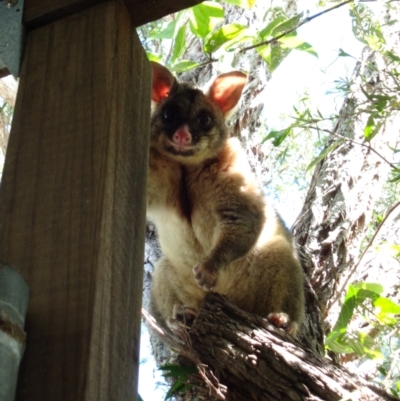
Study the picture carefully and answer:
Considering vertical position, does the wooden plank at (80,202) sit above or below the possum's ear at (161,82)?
below

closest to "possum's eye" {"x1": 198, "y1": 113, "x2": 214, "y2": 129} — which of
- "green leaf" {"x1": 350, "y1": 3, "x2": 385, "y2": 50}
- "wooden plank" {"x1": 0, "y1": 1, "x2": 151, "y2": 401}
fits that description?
"green leaf" {"x1": 350, "y1": 3, "x2": 385, "y2": 50}

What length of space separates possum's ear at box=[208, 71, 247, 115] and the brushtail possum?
13 millimetres

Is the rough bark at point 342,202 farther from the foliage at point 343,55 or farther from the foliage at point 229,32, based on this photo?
the foliage at point 229,32

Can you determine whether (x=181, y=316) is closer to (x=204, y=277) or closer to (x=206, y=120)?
(x=204, y=277)

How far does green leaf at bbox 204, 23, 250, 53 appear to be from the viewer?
4.51 meters

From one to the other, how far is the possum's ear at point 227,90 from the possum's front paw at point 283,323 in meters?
1.98

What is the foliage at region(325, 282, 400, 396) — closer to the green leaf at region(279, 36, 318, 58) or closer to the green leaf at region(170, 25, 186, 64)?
the green leaf at region(279, 36, 318, 58)

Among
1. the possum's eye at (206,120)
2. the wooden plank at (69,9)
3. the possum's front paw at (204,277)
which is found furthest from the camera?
the possum's eye at (206,120)

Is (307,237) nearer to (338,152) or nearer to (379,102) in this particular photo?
(338,152)

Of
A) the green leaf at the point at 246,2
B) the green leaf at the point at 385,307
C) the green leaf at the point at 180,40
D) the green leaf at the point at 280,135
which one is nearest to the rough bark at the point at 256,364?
the green leaf at the point at 385,307

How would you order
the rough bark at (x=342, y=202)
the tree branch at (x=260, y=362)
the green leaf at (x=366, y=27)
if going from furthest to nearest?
the rough bark at (x=342, y=202)
the green leaf at (x=366, y=27)
the tree branch at (x=260, y=362)

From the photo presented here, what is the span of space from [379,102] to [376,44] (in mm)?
824

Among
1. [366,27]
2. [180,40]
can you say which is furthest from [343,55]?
[180,40]

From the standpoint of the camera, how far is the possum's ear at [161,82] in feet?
17.5
